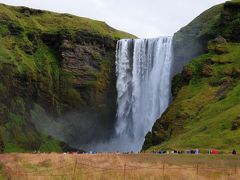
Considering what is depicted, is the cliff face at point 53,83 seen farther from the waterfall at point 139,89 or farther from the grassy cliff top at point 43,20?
the waterfall at point 139,89

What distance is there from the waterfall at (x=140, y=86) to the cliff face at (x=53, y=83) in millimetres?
4252

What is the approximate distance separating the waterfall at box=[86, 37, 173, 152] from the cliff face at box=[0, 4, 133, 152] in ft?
12.1

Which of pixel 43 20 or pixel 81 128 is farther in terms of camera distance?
pixel 43 20

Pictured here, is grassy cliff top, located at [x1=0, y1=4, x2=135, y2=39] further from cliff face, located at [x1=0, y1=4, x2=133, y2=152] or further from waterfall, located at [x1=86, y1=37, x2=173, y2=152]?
waterfall, located at [x1=86, y1=37, x2=173, y2=152]

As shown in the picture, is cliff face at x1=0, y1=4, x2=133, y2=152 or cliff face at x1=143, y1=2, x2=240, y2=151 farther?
cliff face at x1=0, y1=4, x2=133, y2=152

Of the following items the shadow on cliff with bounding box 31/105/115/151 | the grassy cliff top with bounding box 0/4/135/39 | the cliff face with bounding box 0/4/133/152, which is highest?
the grassy cliff top with bounding box 0/4/135/39

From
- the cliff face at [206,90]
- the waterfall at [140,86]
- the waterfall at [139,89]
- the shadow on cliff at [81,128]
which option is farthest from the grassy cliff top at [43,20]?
the cliff face at [206,90]

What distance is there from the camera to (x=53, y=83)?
429 feet

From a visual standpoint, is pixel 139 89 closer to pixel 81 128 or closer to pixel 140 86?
pixel 140 86

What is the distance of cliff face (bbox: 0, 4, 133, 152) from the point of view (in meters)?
119

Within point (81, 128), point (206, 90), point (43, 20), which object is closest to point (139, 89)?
point (81, 128)

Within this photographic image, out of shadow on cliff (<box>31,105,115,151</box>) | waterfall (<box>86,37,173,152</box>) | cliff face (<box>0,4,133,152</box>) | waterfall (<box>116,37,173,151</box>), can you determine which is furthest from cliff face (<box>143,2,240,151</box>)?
shadow on cliff (<box>31,105,115,151</box>)

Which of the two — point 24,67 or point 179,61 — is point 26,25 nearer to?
point 24,67

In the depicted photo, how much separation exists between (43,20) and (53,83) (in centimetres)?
2756
